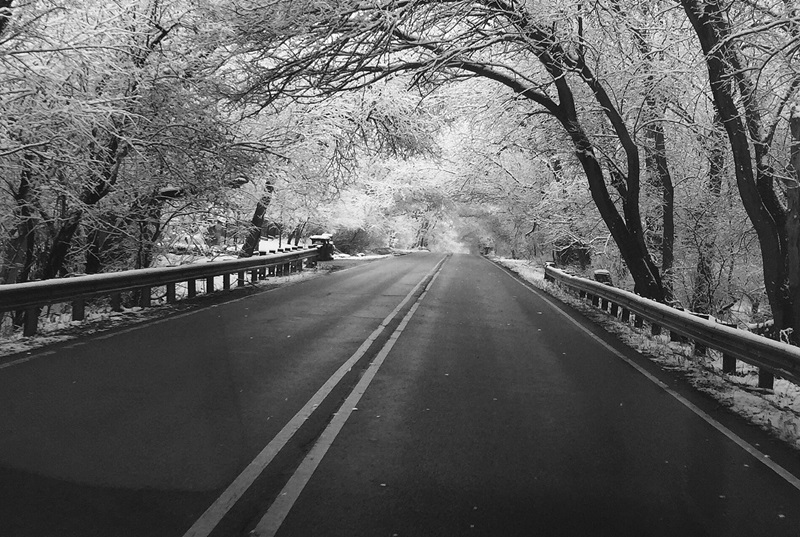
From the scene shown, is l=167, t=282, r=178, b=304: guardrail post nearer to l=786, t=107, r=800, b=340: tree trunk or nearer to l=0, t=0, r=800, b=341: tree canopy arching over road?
l=0, t=0, r=800, b=341: tree canopy arching over road

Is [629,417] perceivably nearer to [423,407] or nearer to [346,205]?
[423,407]

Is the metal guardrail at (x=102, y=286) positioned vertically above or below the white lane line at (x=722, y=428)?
above

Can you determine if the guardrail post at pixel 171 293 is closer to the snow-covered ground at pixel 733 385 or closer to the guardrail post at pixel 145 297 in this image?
the guardrail post at pixel 145 297

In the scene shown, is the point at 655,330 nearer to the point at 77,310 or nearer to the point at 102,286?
the point at 102,286

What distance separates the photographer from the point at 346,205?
43594mm

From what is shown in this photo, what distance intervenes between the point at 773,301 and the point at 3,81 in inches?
517

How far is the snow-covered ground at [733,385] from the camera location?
6.44 meters

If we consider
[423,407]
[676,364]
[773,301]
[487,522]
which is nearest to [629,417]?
[423,407]

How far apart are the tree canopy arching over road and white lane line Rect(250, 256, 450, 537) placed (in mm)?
5042

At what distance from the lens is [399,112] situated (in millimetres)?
18359

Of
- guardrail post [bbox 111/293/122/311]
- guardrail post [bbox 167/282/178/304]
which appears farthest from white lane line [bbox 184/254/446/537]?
guardrail post [bbox 167/282/178/304]

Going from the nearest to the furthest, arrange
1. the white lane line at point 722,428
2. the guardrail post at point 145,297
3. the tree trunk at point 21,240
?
the white lane line at point 722,428, the guardrail post at point 145,297, the tree trunk at point 21,240

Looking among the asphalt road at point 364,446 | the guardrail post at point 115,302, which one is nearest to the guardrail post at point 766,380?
the asphalt road at point 364,446

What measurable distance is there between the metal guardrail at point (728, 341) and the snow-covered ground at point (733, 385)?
266 mm
